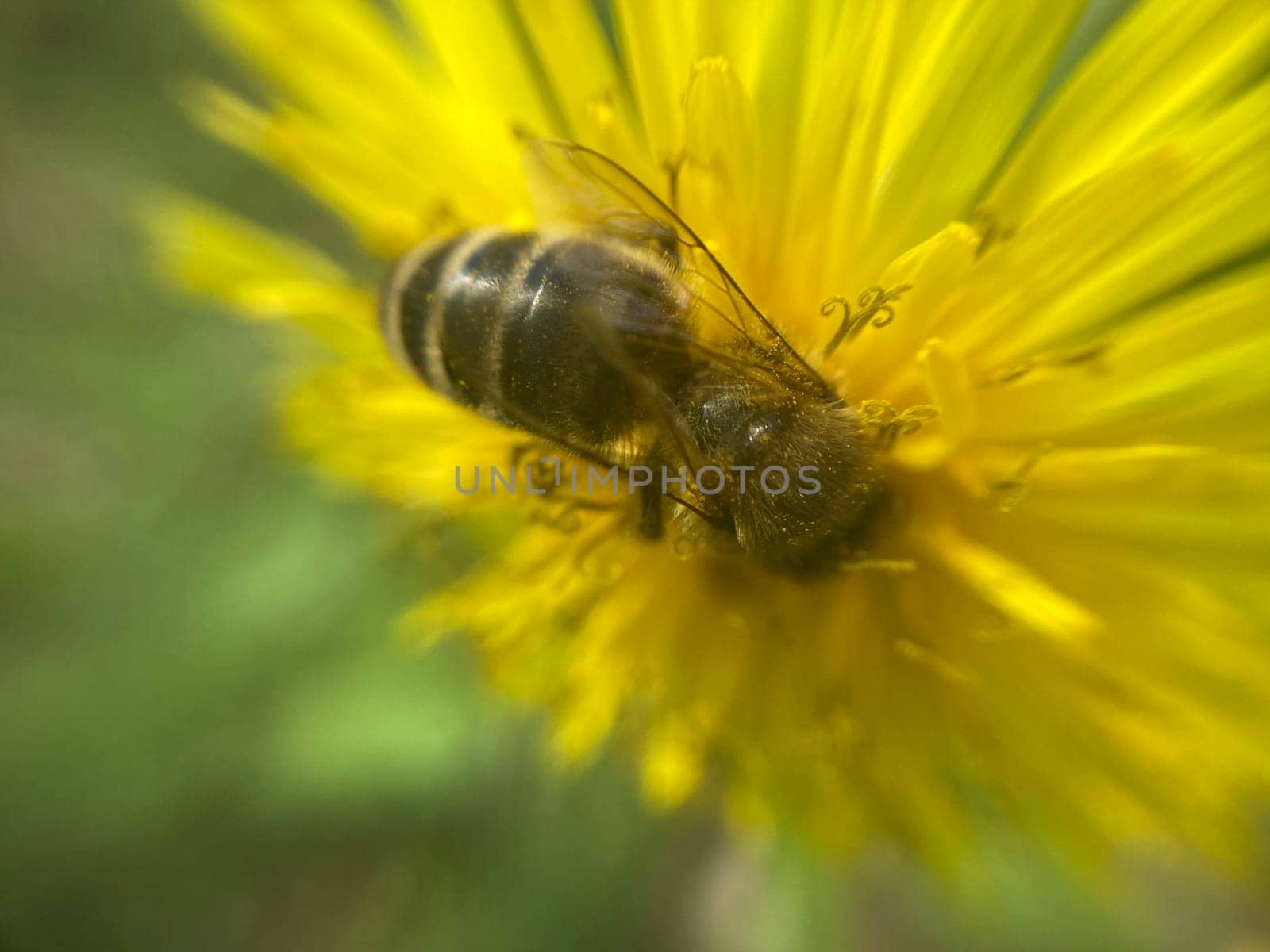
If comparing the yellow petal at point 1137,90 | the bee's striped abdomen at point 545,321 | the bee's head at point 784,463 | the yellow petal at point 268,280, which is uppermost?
the yellow petal at point 268,280

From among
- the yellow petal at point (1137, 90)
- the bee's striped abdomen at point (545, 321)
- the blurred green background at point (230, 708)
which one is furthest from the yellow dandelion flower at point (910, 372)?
the blurred green background at point (230, 708)

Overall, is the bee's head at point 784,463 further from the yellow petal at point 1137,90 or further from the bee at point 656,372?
the yellow petal at point 1137,90

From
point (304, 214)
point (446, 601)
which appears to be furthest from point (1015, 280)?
point (304, 214)

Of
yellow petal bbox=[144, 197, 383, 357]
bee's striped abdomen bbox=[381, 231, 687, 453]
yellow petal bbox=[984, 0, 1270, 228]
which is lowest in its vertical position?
yellow petal bbox=[984, 0, 1270, 228]

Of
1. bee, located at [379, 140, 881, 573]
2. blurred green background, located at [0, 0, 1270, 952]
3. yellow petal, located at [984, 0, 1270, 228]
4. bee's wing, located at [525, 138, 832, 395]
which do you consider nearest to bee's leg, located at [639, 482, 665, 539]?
bee, located at [379, 140, 881, 573]

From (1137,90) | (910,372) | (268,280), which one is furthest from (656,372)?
(268,280)

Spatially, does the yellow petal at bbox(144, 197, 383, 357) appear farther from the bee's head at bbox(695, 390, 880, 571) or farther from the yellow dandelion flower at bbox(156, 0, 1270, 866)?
the bee's head at bbox(695, 390, 880, 571)
